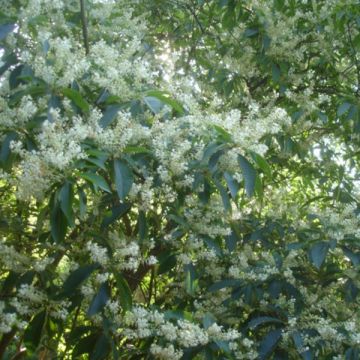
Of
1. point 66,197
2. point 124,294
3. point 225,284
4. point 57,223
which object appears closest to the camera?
A: point 66,197

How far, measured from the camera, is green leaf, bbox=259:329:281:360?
7.50ft

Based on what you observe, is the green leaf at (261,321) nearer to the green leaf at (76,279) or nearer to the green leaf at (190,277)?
the green leaf at (190,277)

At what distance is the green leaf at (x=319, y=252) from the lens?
2432mm

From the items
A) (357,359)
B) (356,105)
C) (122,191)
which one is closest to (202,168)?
(122,191)

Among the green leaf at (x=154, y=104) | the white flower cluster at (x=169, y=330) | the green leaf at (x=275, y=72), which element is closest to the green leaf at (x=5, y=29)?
the green leaf at (x=154, y=104)

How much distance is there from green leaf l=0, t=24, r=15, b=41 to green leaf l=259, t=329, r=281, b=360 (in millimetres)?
1623

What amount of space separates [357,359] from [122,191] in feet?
3.83

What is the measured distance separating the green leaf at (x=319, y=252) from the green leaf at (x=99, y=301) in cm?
89

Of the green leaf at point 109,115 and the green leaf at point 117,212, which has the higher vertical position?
the green leaf at point 109,115

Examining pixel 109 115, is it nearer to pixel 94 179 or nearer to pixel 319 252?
pixel 94 179

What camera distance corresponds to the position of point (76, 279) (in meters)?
2.15

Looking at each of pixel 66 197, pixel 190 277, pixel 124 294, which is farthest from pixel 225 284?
pixel 66 197

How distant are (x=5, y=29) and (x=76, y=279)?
107 cm

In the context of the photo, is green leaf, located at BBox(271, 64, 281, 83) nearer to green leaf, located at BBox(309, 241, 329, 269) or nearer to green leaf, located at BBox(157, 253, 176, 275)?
green leaf, located at BBox(309, 241, 329, 269)
